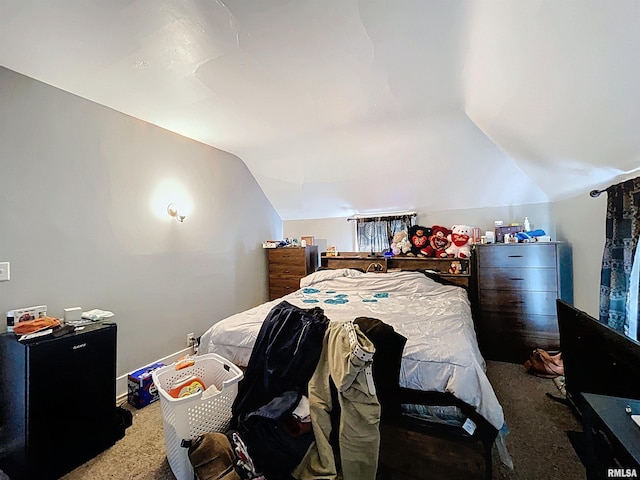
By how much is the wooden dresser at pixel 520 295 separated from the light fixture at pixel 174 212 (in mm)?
3295

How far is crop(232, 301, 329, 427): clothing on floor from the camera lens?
1.66 m

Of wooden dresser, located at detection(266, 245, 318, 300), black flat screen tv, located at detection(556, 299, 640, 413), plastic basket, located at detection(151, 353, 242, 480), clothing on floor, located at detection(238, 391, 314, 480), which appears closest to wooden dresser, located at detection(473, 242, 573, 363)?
black flat screen tv, located at detection(556, 299, 640, 413)

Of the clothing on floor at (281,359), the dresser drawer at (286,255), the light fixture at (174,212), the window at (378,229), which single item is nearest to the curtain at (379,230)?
the window at (378,229)

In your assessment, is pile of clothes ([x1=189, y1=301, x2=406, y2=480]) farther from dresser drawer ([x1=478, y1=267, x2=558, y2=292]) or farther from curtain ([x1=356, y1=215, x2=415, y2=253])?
curtain ([x1=356, y1=215, x2=415, y2=253])

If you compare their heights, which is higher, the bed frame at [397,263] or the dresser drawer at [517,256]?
the dresser drawer at [517,256]

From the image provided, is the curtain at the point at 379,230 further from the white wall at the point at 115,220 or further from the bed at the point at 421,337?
the white wall at the point at 115,220

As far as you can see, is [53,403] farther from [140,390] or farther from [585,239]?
[585,239]

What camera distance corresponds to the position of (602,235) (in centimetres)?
235

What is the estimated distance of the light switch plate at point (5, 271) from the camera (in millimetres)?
1916

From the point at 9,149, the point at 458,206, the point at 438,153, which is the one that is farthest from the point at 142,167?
the point at 458,206

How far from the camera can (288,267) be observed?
4.37m

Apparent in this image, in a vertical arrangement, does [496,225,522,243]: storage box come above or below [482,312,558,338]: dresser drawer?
above

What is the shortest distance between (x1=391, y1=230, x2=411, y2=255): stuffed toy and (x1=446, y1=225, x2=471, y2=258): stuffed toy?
0.57 metres
